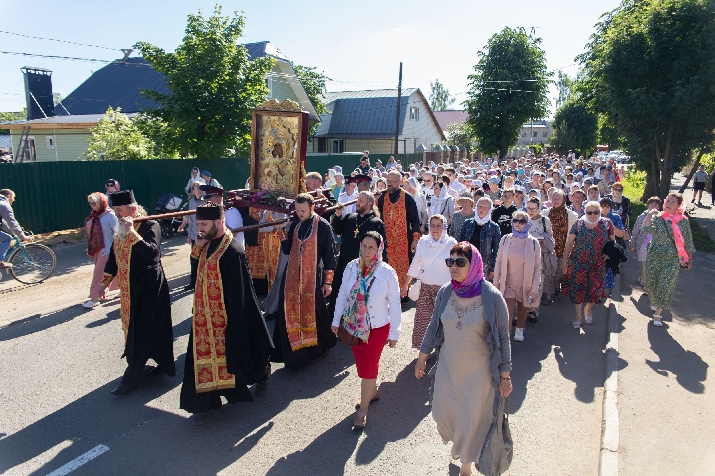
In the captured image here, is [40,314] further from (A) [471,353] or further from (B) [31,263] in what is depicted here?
(A) [471,353]

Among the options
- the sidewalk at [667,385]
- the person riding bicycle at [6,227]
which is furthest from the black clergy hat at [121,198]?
the sidewalk at [667,385]

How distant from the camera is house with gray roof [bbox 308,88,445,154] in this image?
131 ft

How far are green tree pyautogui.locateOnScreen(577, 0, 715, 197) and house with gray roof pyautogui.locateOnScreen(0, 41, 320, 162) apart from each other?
46.0ft

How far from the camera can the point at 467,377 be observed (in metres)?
3.73

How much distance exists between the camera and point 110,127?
16828 mm

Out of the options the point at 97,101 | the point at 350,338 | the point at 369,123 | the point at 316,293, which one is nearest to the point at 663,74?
the point at 316,293

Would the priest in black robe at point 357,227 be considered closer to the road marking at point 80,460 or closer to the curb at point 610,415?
Answer: the road marking at point 80,460

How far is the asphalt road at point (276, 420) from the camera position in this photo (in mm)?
4105

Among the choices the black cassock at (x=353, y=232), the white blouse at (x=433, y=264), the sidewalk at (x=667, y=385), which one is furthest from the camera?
the black cassock at (x=353, y=232)

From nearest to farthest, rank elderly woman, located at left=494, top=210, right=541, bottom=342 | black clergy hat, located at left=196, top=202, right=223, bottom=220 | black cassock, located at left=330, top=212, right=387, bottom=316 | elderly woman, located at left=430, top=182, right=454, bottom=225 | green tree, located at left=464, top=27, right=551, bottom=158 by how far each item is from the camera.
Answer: black clergy hat, located at left=196, top=202, right=223, bottom=220 < elderly woman, located at left=494, top=210, right=541, bottom=342 < black cassock, located at left=330, top=212, right=387, bottom=316 < elderly woman, located at left=430, top=182, right=454, bottom=225 < green tree, located at left=464, top=27, right=551, bottom=158

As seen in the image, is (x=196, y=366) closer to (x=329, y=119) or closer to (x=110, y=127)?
(x=110, y=127)

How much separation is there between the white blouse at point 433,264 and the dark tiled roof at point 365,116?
33840 millimetres

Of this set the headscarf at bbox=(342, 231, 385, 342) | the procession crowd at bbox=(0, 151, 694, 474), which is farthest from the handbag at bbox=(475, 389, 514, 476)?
the headscarf at bbox=(342, 231, 385, 342)

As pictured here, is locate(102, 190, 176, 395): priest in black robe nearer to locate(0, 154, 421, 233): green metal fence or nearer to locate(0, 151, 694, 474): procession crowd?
locate(0, 151, 694, 474): procession crowd
